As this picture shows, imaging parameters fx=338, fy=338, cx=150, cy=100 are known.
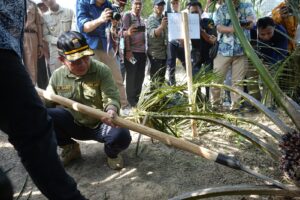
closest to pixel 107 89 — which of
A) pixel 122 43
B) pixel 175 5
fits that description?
pixel 122 43

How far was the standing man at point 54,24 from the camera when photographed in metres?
4.51

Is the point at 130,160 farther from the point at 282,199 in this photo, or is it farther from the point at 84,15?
the point at 84,15

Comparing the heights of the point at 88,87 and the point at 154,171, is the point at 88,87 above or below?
above

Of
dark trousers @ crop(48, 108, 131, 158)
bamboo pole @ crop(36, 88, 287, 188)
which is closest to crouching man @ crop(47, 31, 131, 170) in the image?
dark trousers @ crop(48, 108, 131, 158)

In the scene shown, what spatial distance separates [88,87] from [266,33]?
2186 mm

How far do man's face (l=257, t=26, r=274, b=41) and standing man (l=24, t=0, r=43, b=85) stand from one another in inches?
111

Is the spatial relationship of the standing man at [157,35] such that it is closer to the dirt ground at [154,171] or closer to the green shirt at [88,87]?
the dirt ground at [154,171]

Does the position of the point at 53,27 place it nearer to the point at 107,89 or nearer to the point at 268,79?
the point at 107,89

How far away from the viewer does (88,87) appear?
253 centimetres

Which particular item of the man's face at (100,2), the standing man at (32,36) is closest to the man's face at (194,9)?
the man's face at (100,2)

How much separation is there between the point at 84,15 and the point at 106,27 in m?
0.28

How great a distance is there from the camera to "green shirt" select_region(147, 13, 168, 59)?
4.45 meters

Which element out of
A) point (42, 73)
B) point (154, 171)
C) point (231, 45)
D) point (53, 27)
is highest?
point (53, 27)

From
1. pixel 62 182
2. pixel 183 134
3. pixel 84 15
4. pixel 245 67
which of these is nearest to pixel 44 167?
pixel 62 182
